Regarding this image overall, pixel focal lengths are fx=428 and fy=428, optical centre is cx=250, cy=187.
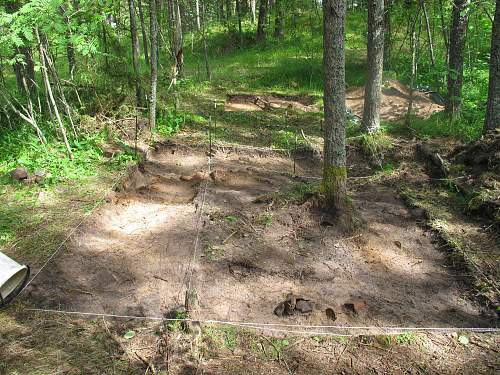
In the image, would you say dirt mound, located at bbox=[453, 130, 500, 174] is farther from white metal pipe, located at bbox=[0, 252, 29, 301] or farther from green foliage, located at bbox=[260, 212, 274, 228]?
white metal pipe, located at bbox=[0, 252, 29, 301]

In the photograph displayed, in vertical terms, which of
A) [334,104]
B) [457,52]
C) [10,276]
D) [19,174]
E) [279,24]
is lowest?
[10,276]

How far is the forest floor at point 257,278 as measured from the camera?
328 cm

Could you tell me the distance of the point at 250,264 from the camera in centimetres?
445

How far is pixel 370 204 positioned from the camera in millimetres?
6031

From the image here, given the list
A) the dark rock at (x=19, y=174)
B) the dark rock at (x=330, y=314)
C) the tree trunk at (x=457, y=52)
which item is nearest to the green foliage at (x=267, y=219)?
the dark rock at (x=330, y=314)

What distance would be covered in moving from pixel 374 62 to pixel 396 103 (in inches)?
94.8

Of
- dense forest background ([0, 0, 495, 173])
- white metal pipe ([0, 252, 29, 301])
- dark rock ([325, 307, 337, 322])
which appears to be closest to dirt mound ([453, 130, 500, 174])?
dense forest background ([0, 0, 495, 173])

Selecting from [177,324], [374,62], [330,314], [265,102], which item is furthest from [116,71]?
[330,314]

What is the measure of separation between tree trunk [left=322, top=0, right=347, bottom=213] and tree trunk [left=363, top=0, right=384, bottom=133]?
3748mm

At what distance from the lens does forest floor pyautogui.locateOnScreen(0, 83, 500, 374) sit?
3.28m

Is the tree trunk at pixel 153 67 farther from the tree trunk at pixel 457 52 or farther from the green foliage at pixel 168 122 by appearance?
the tree trunk at pixel 457 52

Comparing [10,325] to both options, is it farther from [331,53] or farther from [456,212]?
[456,212]

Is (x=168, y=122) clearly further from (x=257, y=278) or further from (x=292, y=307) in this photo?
(x=292, y=307)

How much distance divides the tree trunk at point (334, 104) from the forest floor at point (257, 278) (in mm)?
355
